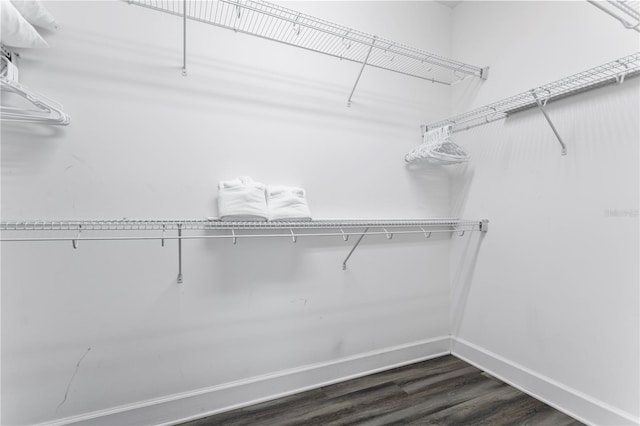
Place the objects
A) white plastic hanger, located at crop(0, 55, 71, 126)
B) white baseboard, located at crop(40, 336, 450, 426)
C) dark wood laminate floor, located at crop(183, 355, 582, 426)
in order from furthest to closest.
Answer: dark wood laminate floor, located at crop(183, 355, 582, 426)
white baseboard, located at crop(40, 336, 450, 426)
white plastic hanger, located at crop(0, 55, 71, 126)

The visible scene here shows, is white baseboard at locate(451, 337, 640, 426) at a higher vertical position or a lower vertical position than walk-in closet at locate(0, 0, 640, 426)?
lower

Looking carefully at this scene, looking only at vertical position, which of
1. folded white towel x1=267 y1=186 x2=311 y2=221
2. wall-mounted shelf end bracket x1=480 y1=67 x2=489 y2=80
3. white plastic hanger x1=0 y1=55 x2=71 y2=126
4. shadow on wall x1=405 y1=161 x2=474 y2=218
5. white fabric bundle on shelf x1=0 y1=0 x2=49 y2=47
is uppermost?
wall-mounted shelf end bracket x1=480 y1=67 x2=489 y2=80

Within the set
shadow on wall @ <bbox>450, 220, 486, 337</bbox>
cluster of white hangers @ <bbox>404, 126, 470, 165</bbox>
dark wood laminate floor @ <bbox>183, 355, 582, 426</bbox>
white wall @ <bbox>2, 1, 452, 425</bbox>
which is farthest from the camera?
shadow on wall @ <bbox>450, 220, 486, 337</bbox>

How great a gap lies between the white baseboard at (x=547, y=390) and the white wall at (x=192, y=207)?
315 mm

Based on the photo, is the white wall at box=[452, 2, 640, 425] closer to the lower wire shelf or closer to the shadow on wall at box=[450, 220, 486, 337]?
the shadow on wall at box=[450, 220, 486, 337]

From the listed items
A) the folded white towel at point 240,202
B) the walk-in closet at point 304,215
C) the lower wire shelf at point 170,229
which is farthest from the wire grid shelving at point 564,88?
the folded white towel at point 240,202

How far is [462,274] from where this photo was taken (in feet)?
7.44

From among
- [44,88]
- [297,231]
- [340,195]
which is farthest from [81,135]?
[340,195]

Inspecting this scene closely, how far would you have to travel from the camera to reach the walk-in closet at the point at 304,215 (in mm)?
1371

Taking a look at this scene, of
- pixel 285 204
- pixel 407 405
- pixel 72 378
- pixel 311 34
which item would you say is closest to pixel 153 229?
pixel 285 204

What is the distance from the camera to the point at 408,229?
2.21m

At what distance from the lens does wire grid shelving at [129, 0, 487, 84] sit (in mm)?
1533

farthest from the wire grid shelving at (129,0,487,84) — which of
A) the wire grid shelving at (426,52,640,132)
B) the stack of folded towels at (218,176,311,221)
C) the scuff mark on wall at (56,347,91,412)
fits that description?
the scuff mark on wall at (56,347,91,412)

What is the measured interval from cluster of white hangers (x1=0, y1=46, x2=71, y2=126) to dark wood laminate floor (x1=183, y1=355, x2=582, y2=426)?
5.15 feet
